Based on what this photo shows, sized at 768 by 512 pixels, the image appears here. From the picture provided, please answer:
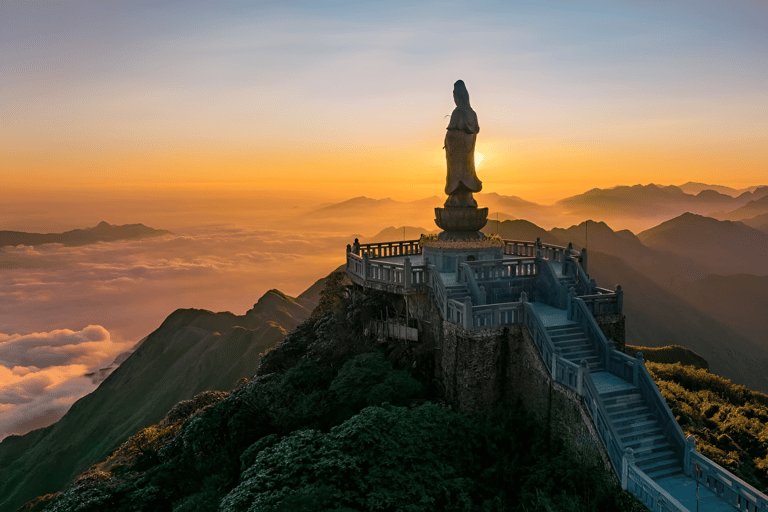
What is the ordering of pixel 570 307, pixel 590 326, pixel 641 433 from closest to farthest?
pixel 641 433
pixel 590 326
pixel 570 307

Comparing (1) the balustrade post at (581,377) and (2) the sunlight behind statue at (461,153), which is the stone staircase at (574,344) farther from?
(2) the sunlight behind statue at (461,153)

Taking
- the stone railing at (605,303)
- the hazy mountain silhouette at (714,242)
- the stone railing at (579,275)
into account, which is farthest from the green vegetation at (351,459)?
the hazy mountain silhouette at (714,242)

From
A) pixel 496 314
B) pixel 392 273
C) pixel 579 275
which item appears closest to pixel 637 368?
pixel 496 314

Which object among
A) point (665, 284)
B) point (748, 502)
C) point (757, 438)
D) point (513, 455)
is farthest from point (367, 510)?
point (665, 284)

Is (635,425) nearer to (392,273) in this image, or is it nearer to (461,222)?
(392,273)

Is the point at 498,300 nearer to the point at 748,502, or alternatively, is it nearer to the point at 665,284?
the point at 748,502

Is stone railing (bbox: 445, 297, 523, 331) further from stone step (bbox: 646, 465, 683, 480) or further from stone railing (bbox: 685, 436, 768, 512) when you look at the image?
stone railing (bbox: 685, 436, 768, 512)
